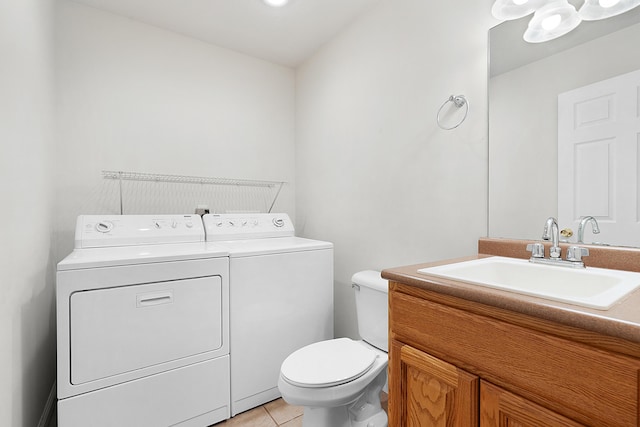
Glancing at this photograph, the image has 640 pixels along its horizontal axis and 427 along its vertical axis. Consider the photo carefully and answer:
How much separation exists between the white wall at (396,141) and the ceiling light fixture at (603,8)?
0.36 metres

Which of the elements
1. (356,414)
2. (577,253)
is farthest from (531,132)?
(356,414)

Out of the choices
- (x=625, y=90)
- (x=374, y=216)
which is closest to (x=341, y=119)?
(x=374, y=216)

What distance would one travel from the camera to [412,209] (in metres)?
1.78

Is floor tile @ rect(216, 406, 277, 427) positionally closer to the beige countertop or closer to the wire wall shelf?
the beige countertop

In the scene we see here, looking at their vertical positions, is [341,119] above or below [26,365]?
above

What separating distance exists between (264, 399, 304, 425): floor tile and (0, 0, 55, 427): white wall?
1141mm

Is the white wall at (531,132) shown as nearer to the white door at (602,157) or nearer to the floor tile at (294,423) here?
the white door at (602,157)

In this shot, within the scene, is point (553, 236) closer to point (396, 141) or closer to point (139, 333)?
point (396, 141)

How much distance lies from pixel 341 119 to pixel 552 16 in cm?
137

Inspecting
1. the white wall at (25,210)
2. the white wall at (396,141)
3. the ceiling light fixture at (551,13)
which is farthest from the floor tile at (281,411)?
the ceiling light fixture at (551,13)

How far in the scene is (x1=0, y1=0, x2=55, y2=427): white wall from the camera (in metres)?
1.09

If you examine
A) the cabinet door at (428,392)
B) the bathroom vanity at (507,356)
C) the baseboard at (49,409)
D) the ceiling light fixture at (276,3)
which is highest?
the ceiling light fixture at (276,3)

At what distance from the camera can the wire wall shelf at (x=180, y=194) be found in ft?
7.03

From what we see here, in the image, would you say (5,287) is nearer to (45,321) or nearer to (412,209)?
(45,321)
